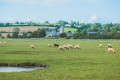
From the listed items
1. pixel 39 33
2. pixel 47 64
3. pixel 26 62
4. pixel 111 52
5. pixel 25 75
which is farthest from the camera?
pixel 39 33

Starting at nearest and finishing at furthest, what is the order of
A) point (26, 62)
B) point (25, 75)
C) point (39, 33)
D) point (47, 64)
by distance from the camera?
point (25, 75) < point (47, 64) < point (26, 62) < point (39, 33)

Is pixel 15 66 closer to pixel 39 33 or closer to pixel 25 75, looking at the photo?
pixel 25 75

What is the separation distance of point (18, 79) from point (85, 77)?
4.99 m

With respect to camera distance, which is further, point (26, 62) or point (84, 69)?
point (26, 62)

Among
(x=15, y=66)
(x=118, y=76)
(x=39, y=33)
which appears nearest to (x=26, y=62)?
(x=15, y=66)

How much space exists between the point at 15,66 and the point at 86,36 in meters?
128

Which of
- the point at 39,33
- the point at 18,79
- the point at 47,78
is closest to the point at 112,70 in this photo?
the point at 47,78

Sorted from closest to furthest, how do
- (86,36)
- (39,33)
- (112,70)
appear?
(112,70)
(86,36)
(39,33)

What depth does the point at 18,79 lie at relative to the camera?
20719 mm

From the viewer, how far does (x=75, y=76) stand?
70.4ft

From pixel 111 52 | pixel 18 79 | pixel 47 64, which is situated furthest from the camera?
pixel 111 52

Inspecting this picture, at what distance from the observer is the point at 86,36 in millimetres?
157375

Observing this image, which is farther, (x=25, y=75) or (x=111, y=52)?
(x=111, y=52)

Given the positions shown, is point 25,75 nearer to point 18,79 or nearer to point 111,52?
point 18,79
